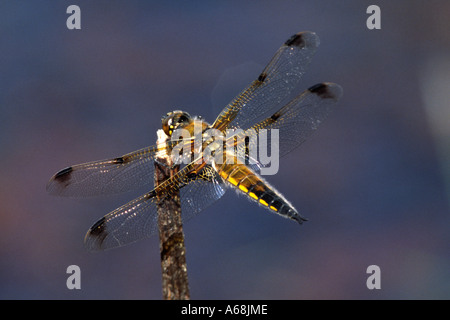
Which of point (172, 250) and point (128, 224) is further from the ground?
point (128, 224)

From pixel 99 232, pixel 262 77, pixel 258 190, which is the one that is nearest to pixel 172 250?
Result: pixel 99 232

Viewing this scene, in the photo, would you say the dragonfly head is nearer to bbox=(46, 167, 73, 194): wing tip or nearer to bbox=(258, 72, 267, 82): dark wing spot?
bbox=(258, 72, 267, 82): dark wing spot

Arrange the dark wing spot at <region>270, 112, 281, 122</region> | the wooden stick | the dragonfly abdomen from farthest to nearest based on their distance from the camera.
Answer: the dark wing spot at <region>270, 112, 281, 122</region> → the dragonfly abdomen → the wooden stick

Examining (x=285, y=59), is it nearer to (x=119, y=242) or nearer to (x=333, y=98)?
(x=333, y=98)

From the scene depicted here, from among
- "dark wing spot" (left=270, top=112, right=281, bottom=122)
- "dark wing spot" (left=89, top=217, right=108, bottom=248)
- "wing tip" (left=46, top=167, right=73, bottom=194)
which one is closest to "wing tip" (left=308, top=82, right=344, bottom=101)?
"dark wing spot" (left=270, top=112, right=281, bottom=122)

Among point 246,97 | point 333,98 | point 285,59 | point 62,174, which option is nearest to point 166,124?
point 246,97

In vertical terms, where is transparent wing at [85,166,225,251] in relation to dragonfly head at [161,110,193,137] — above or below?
below

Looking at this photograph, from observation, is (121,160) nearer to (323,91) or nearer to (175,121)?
(175,121)

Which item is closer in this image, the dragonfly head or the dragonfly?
the dragonfly
